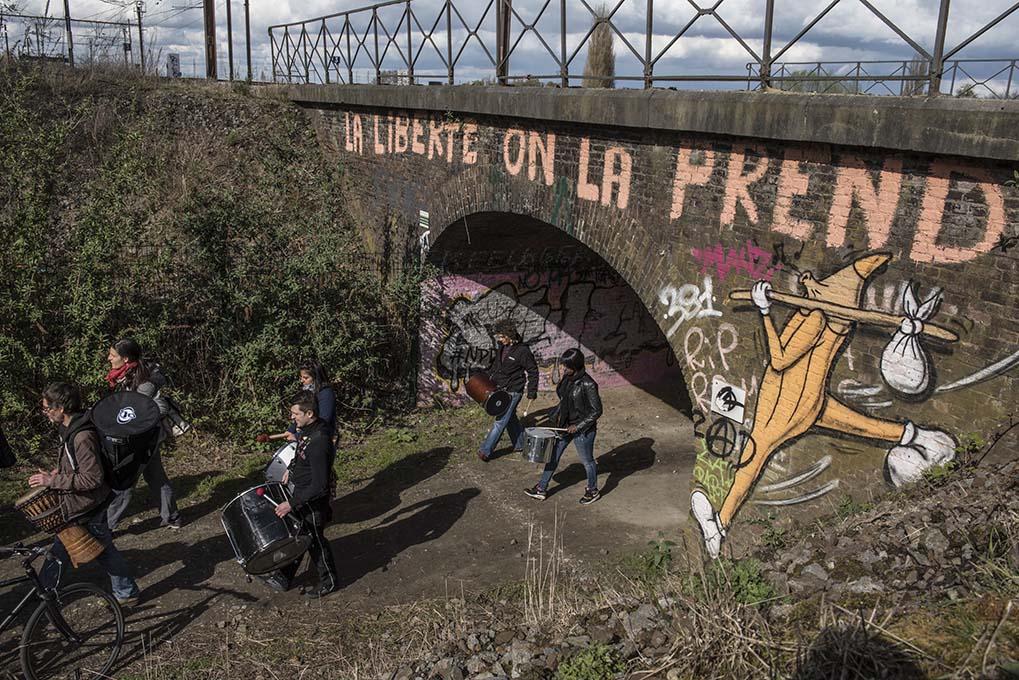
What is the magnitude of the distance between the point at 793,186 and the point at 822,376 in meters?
1.34

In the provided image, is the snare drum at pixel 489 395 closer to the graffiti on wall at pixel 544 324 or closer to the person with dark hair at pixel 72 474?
the graffiti on wall at pixel 544 324

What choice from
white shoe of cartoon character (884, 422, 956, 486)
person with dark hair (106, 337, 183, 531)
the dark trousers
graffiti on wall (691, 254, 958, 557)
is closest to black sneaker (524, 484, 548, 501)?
graffiti on wall (691, 254, 958, 557)

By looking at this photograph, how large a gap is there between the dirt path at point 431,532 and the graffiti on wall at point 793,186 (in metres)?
3.16

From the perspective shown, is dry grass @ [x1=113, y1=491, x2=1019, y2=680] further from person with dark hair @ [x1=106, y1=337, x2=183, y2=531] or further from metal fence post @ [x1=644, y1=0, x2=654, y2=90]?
metal fence post @ [x1=644, y1=0, x2=654, y2=90]

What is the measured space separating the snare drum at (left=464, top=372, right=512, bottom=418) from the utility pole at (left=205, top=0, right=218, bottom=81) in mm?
13719

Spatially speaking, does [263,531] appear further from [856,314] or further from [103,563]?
[856,314]

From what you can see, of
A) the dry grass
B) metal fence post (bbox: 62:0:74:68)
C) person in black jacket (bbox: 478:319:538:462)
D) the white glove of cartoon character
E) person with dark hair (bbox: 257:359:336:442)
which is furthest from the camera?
metal fence post (bbox: 62:0:74:68)

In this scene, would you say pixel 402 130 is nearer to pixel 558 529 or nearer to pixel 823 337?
pixel 558 529

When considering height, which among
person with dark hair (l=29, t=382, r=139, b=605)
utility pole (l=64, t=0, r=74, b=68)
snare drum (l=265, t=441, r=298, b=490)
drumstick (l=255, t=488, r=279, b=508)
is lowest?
snare drum (l=265, t=441, r=298, b=490)

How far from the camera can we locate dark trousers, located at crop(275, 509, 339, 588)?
5.73m

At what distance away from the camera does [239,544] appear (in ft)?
18.1

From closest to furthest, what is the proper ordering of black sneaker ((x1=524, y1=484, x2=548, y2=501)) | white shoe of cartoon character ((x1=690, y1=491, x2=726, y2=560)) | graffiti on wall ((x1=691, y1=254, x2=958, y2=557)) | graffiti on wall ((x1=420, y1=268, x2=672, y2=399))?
graffiti on wall ((x1=691, y1=254, x2=958, y2=557)), white shoe of cartoon character ((x1=690, y1=491, x2=726, y2=560)), black sneaker ((x1=524, y1=484, x2=548, y2=501)), graffiti on wall ((x1=420, y1=268, x2=672, y2=399))

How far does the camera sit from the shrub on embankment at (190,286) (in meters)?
8.73

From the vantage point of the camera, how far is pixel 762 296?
18.9 ft
